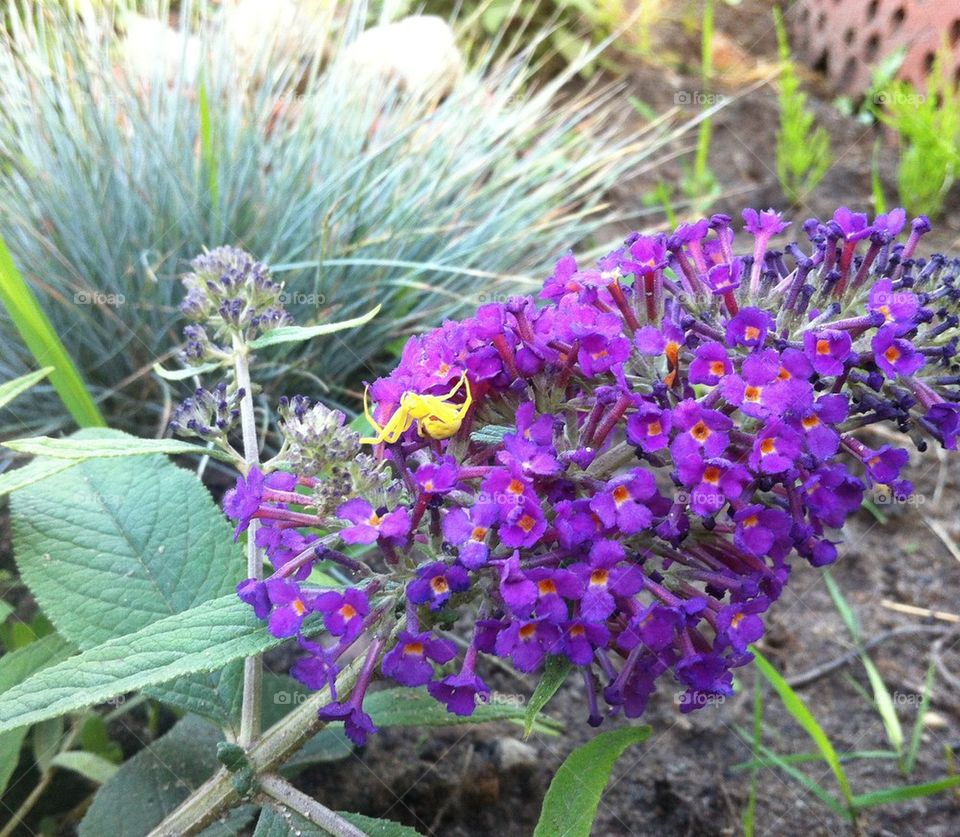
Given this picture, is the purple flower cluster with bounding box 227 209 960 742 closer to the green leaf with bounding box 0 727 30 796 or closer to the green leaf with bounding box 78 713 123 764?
the green leaf with bounding box 0 727 30 796

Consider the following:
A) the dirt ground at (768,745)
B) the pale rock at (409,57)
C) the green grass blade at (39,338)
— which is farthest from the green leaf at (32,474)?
the pale rock at (409,57)

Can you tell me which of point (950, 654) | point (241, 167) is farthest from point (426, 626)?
point (241, 167)

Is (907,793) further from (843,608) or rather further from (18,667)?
(18,667)

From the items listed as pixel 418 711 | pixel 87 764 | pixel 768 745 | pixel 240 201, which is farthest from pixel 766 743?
pixel 240 201

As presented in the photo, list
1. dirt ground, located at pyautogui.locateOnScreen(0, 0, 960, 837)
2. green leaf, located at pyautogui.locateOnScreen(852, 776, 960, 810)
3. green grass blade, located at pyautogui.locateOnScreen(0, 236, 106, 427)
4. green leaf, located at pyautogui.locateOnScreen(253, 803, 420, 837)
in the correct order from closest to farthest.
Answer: green leaf, located at pyautogui.locateOnScreen(253, 803, 420, 837), green leaf, located at pyautogui.locateOnScreen(852, 776, 960, 810), green grass blade, located at pyautogui.locateOnScreen(0, 236, 106, 427), dirt ground, located at pyautogui.locateOnScreen(0, 0, 960, 837)

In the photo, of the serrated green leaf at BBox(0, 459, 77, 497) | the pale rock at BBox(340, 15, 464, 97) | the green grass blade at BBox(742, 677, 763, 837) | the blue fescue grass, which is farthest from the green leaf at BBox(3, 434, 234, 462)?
the pale rock at BBox(340, 15, 464, 97)
